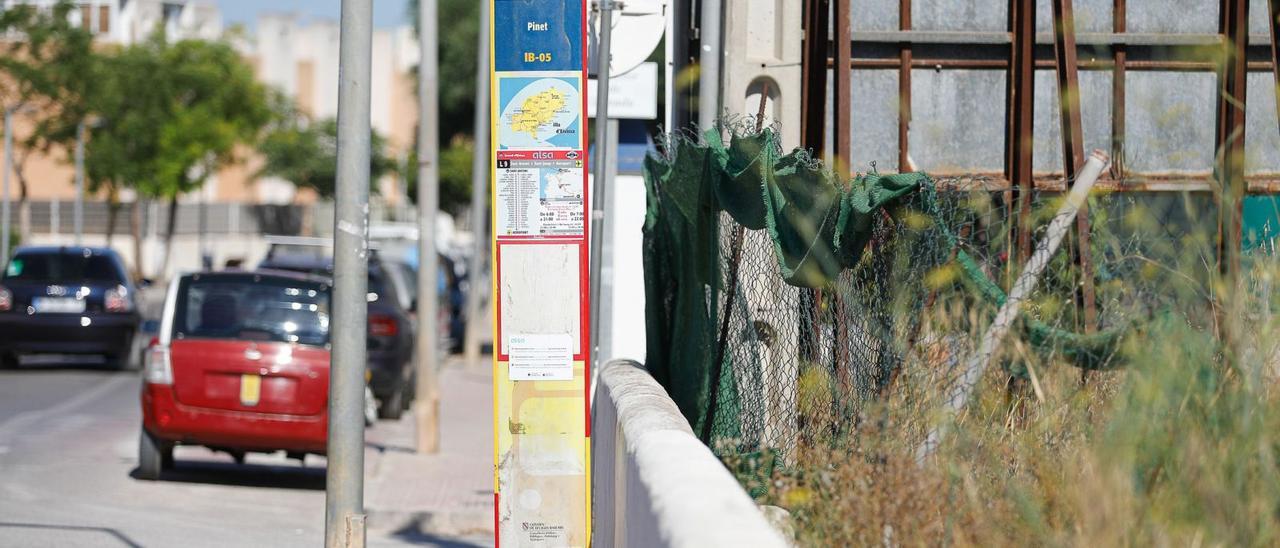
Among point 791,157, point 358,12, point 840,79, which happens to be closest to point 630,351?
point 840,79

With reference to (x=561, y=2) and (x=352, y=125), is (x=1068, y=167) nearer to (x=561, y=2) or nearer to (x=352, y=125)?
(x=561, y=2)

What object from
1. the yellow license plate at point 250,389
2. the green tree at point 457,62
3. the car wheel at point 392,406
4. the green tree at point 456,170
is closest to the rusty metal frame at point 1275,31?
the yellow license plate at point 250,389

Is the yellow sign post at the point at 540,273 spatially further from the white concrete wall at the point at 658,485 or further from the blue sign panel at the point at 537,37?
the white concrete wall at the point at 658,485

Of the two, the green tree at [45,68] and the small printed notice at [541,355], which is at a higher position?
the green tree at [45,68]

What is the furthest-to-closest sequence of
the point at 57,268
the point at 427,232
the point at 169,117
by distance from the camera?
the point at 169,117 < the point at 57,268 < the point at 427,232

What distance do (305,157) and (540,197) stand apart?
6080cm

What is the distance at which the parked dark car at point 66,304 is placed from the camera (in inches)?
795

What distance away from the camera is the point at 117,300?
2067cm

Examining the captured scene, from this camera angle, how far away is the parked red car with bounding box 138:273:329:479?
1175 centimetres

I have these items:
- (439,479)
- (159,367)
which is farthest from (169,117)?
(159,367)

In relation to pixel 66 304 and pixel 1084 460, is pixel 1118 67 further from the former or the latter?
pixel 66 304

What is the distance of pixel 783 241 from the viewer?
5.61 meters

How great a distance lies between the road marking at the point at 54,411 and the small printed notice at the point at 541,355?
7.78m

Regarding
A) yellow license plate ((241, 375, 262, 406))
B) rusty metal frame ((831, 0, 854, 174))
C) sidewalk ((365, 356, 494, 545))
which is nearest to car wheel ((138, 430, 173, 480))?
yellow license plate ((241, 375, 262, 406))
